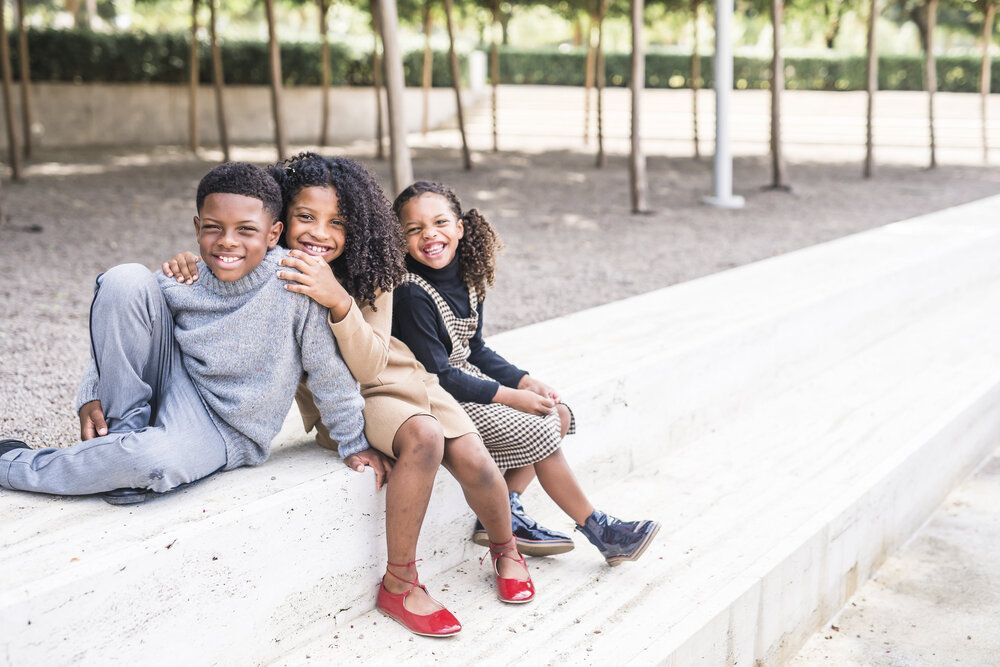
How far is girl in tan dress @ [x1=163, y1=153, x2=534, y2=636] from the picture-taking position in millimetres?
2779

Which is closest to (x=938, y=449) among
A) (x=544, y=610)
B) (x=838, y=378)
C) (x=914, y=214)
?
(x=838, y=378)

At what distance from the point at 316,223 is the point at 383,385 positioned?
0.50m

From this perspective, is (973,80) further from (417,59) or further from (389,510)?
(389,510)

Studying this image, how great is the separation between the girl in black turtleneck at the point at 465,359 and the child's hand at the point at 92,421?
90 centimetres

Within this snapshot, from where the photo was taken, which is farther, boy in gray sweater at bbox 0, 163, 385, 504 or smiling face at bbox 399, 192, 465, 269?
smiling face at bbox 399, 192, 465, 269

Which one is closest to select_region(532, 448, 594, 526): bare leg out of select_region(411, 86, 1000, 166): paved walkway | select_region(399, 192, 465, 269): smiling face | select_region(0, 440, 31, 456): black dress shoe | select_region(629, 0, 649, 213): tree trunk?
select_region(399, 192, 465, 269): smiling face

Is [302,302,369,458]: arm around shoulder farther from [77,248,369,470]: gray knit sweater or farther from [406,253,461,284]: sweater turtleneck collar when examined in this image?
[406,253,461,284]: sweater turtleneck collar

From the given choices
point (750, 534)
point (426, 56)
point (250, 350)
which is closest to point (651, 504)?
point (750, 534)

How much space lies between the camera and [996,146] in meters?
19.8

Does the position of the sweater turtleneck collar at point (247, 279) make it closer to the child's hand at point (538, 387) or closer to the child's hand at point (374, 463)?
the child's hand at point (374, 463)

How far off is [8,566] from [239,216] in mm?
1000

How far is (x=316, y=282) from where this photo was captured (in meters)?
2.69

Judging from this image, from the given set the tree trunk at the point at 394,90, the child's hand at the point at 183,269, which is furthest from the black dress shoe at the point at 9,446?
the tree trunk at the point at 394,90

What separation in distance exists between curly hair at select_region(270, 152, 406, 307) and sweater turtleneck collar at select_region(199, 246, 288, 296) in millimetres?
193
